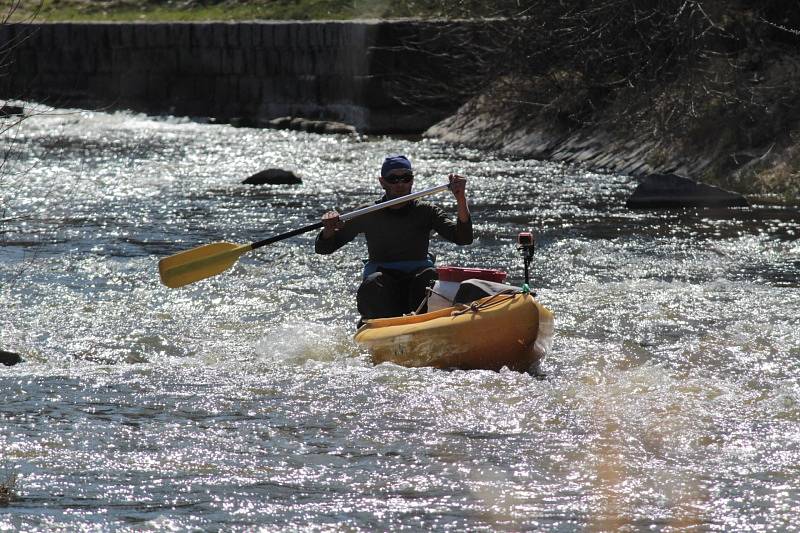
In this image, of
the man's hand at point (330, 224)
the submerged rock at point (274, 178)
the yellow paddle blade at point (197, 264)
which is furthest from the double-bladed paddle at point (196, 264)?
the submerged rock at point (274, 178)

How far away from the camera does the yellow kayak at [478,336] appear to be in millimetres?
7203

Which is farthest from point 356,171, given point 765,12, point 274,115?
point 274,115

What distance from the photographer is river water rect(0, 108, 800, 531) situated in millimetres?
5258

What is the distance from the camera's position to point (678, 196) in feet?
46.6

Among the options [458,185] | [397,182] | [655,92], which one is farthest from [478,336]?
[655,92]

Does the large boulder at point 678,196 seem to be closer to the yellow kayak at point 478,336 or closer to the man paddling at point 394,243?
the man paddling at point 394,243

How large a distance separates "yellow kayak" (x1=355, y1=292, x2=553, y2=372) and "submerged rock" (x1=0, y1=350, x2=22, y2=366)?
205 cm

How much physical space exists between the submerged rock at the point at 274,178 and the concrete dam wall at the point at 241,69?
708cm

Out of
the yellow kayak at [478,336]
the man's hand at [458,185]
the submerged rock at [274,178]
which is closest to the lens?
the yellow kayak at [478,336]

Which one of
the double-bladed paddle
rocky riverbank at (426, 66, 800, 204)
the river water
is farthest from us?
rocky riverbank at (426, 66, 800, 204)

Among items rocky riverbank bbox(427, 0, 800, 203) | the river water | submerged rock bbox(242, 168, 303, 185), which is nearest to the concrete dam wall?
rocky riverbank bbox(427, 0, 800, 203)

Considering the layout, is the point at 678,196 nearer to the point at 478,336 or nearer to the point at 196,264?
the point at 196,264

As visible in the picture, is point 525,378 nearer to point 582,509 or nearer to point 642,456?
point 642,456

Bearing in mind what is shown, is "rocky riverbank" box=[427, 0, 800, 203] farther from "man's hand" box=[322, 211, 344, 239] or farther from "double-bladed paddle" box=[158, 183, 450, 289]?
"man's hand" box=[322, 211, 344, 239]
